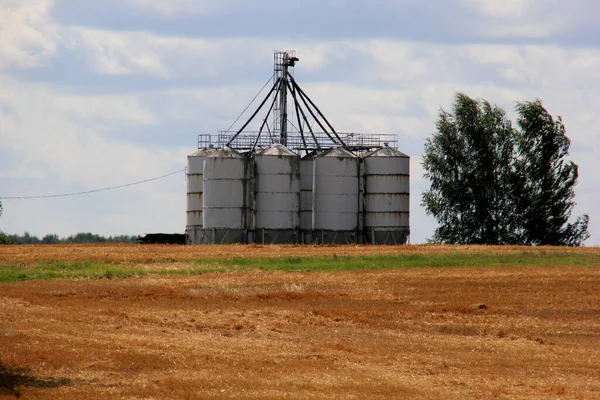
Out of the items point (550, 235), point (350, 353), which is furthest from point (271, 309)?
point (550, 235)

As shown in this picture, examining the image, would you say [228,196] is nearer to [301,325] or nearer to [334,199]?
[334,199]

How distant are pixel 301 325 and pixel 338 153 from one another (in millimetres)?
48930

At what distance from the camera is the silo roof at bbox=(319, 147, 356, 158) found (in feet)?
278

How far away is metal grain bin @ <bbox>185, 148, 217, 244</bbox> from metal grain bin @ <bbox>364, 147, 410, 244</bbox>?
37.3 feet

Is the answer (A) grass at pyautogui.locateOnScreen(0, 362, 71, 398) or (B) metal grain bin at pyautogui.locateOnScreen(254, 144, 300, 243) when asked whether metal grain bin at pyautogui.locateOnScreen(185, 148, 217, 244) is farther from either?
(A) grass at pyautogui.locateOnScreen(0, 362, 71, 398)

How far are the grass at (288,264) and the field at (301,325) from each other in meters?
0.10

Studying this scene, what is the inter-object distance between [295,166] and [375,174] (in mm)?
5789

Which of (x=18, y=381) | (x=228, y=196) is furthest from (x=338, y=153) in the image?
(x=18, y=381)

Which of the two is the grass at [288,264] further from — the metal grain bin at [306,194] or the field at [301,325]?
the metal grain bin at [306,194]

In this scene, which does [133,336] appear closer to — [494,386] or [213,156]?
[494,386]

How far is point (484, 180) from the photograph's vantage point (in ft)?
317

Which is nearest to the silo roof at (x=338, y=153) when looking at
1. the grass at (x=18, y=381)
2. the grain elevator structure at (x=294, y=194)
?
the grain elevator structure at (x=294, y=194)

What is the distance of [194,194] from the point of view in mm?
87188

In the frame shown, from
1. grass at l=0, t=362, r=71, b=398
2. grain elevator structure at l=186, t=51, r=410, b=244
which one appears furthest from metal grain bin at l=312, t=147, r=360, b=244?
grass at l=0, t=362, r=71, b=398
